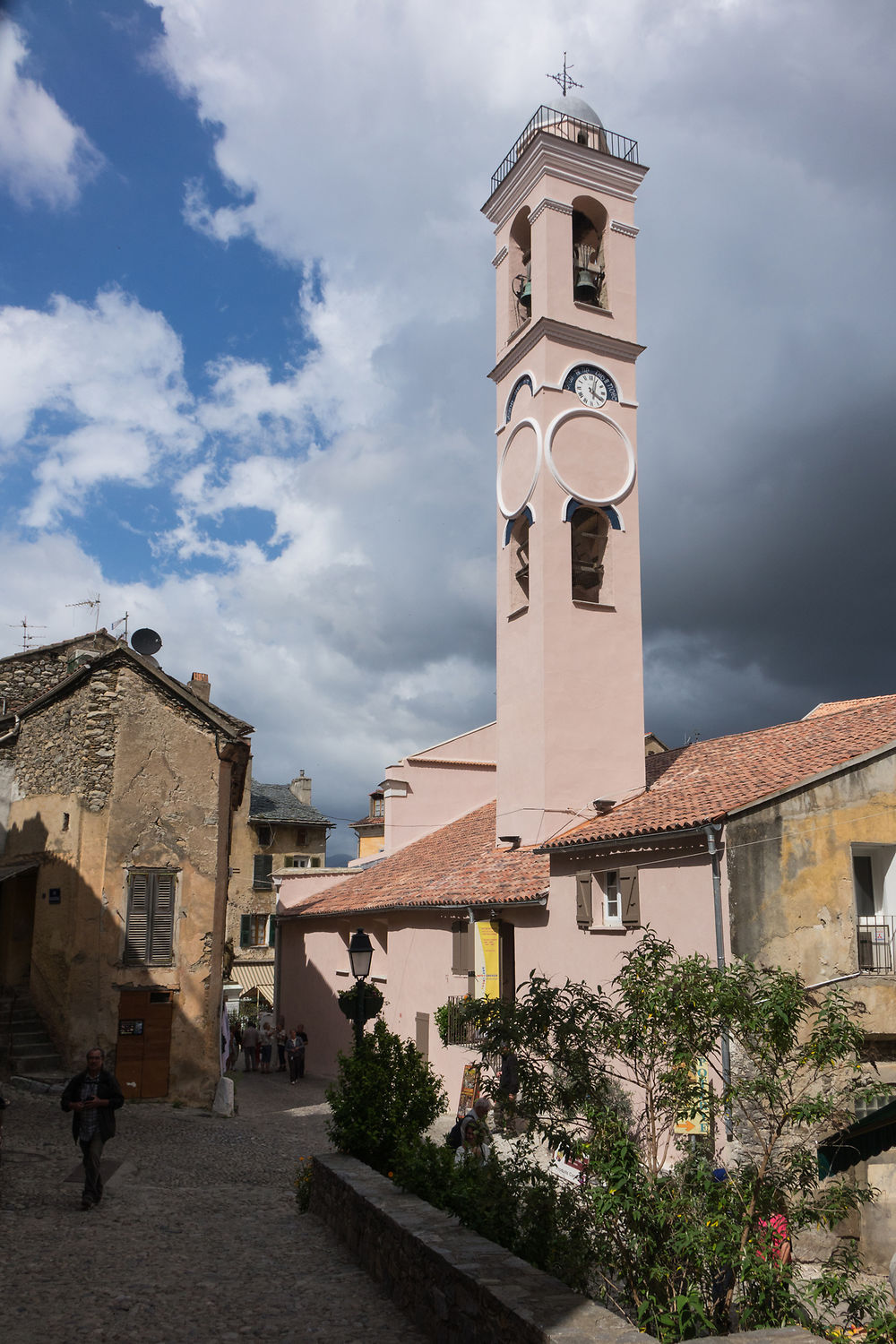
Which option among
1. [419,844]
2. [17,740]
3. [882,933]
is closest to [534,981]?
[882,933]

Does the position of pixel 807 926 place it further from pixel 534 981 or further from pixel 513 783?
pixel 513 783

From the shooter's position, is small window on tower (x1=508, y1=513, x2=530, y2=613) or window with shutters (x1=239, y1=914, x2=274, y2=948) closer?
small window on tower (x1=508, y1=513, x2=530, y2=613)

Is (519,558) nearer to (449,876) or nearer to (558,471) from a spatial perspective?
(558,471)

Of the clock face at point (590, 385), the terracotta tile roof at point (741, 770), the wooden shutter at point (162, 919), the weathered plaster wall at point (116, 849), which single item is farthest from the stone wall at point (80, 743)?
the clock face at point (590, 385)

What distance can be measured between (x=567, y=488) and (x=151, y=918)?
12001mm

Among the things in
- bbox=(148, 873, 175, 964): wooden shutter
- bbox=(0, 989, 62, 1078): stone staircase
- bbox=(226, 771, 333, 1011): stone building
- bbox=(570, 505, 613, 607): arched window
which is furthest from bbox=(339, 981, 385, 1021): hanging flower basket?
bbox=(226, 771, 333, 1011): stone building

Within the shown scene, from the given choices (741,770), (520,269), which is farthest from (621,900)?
(520,269)

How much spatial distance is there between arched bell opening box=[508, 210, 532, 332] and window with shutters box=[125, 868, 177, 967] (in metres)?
14.9

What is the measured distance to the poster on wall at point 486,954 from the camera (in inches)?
814

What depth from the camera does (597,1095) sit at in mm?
6887

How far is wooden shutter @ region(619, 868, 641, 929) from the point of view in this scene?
15.8 m

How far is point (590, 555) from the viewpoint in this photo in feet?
73.8

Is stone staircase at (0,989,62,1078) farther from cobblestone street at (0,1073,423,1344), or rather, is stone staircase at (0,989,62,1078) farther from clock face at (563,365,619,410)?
clock face at (563,365,619,410)

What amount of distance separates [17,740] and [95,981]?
212 inches
